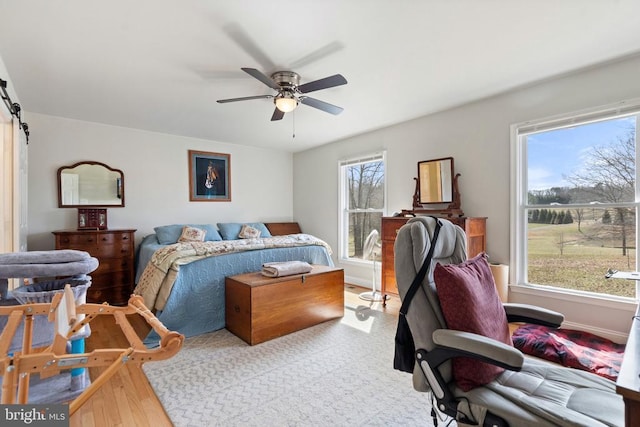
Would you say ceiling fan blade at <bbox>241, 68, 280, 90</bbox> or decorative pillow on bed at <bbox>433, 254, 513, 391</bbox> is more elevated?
ceiling fan blade at <bbox>241, 68, 280, 90</bbox>

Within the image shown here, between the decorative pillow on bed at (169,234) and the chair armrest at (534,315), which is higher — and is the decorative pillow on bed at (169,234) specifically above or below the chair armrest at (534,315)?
above

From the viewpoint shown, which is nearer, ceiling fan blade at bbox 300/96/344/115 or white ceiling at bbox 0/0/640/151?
white ceiling at bbox 0/0/640/151

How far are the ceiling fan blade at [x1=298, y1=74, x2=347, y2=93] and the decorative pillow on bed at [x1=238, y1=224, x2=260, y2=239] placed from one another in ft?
9.68

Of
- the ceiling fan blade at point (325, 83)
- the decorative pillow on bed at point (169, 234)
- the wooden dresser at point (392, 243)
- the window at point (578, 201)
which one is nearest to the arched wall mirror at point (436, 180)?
the wooden dresser at point (392, 243)

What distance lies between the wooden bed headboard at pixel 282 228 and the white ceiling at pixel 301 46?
2586 mm

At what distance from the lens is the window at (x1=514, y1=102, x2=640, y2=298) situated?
258 centimetres

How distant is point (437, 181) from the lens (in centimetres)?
369

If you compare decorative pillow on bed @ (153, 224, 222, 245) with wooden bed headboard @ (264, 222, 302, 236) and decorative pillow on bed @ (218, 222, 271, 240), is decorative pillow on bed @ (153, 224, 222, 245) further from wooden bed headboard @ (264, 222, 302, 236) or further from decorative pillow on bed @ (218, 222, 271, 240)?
wooden bed headboard @ (264, 222, 302, 236)

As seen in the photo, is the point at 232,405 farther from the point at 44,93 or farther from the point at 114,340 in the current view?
the point at 44,93

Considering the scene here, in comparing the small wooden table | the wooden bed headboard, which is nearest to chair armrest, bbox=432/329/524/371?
the small wooden table

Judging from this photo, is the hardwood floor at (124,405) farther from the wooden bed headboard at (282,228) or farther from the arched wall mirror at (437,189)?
the wooden bed headboard at (282,228)

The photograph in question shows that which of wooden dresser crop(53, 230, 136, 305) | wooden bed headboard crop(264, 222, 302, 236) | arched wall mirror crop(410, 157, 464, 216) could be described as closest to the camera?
arched wall mirror crop(410, 157, 464, 216)

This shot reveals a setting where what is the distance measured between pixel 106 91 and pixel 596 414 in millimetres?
4198

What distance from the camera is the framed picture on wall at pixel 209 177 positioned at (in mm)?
4969
